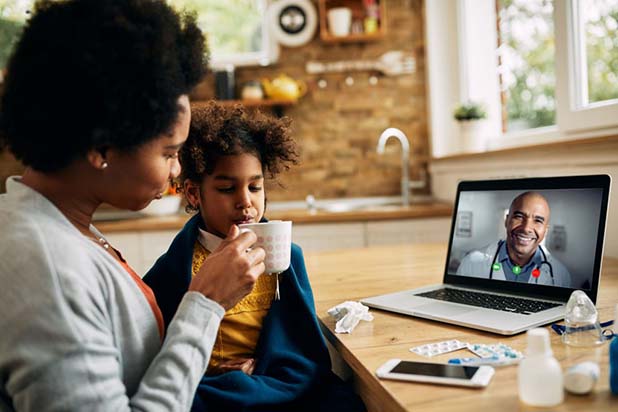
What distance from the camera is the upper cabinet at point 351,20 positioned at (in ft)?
11.5

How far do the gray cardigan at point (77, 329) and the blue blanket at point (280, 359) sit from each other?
8.0 inches

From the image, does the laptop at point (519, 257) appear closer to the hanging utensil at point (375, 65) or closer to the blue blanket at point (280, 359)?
the blue blanket at point (280, 359)

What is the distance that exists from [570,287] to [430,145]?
2.61 m

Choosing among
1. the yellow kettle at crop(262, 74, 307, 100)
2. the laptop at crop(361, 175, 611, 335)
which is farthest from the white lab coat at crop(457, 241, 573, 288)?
the yellow kettle at crop(262, 74, 307, 100)

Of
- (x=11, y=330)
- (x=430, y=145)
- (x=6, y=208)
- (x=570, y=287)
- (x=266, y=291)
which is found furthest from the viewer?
(x=430, y=145)

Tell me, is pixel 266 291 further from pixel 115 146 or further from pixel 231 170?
pixel 115 146

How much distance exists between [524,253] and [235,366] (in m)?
0.64

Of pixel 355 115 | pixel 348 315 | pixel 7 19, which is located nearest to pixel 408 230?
pixel 355 115

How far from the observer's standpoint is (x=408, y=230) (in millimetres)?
3039

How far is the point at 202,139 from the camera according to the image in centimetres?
130

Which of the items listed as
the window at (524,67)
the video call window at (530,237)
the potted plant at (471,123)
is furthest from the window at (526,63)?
the video call window at (530,237)

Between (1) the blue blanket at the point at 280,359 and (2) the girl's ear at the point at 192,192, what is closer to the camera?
(1) the blue blanket at the point at 280,359

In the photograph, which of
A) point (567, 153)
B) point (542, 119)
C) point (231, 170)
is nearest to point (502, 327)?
point (231, 170)

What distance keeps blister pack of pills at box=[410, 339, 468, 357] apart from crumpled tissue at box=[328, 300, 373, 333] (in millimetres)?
172
